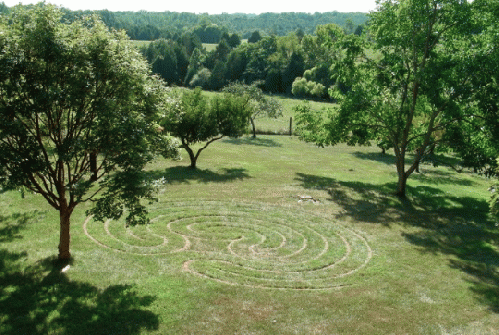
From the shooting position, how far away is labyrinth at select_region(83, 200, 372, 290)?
65.5 ft

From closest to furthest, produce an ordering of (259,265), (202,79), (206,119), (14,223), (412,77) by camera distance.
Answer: (259,265)
(14,223)
(412,77)
(206,119)
(202,79)

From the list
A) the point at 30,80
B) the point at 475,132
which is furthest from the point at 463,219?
the point at 30,80

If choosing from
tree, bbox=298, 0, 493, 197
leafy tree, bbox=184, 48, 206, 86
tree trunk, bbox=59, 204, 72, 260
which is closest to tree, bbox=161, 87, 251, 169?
tree, bbox=298, 0, 493, 197

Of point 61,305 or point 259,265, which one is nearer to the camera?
point 61,305

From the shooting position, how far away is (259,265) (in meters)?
21.0

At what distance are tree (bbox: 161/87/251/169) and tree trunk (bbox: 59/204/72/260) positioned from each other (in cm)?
2032

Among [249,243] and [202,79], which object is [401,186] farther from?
[202,79]

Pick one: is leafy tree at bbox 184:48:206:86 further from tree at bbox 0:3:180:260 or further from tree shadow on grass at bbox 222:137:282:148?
tree at bbox 0:3:180:260

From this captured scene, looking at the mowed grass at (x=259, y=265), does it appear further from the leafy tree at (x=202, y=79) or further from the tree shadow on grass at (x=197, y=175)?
the leafy tree at (x=202, y=79)

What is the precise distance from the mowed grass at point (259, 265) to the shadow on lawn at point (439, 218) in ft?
0.41

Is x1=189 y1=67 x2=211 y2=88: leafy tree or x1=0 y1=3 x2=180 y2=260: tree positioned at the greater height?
x1=189 y1=67 x2=211 y2=88: leafy tree

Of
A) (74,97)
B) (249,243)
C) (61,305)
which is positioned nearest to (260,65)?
(249,243)

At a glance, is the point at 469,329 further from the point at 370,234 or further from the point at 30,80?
the point at 30,80

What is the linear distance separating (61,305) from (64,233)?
4.37m
